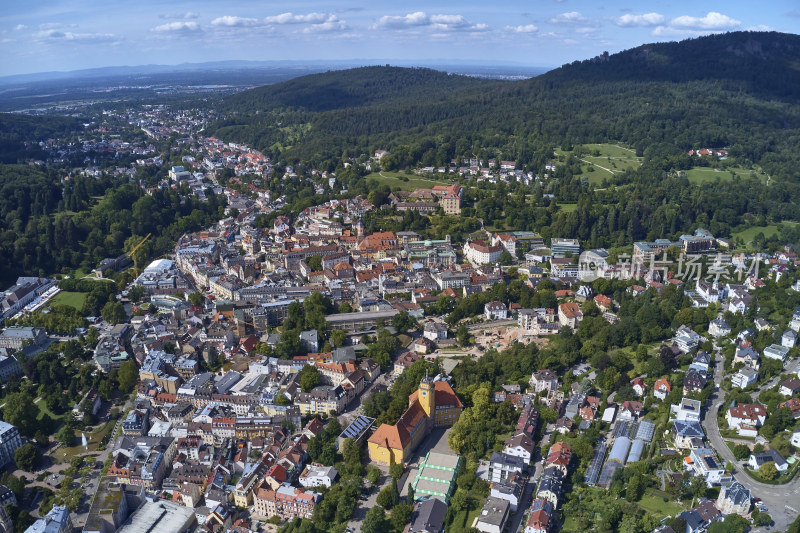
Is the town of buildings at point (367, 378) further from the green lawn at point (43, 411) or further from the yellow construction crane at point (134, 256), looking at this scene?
the green lawn at point (43, 411)

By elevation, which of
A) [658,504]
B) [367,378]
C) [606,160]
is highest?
[606,160]

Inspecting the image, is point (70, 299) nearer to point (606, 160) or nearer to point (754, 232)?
point (754, 232)

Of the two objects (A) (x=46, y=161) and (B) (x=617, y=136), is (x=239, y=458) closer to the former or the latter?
(B) (x=617, y=136)

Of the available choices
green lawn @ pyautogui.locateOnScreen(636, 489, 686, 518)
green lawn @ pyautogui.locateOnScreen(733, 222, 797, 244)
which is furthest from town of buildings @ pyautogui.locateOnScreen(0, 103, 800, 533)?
green lawn @ pyautogui.locateOnScreen(733, 222, 797, 244)

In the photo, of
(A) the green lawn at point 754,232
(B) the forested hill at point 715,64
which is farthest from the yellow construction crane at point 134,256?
(B) the forested hill at point 715,64

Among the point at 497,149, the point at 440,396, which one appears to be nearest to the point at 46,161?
the point at 497,149

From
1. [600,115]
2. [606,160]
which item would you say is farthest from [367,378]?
[600,115]
